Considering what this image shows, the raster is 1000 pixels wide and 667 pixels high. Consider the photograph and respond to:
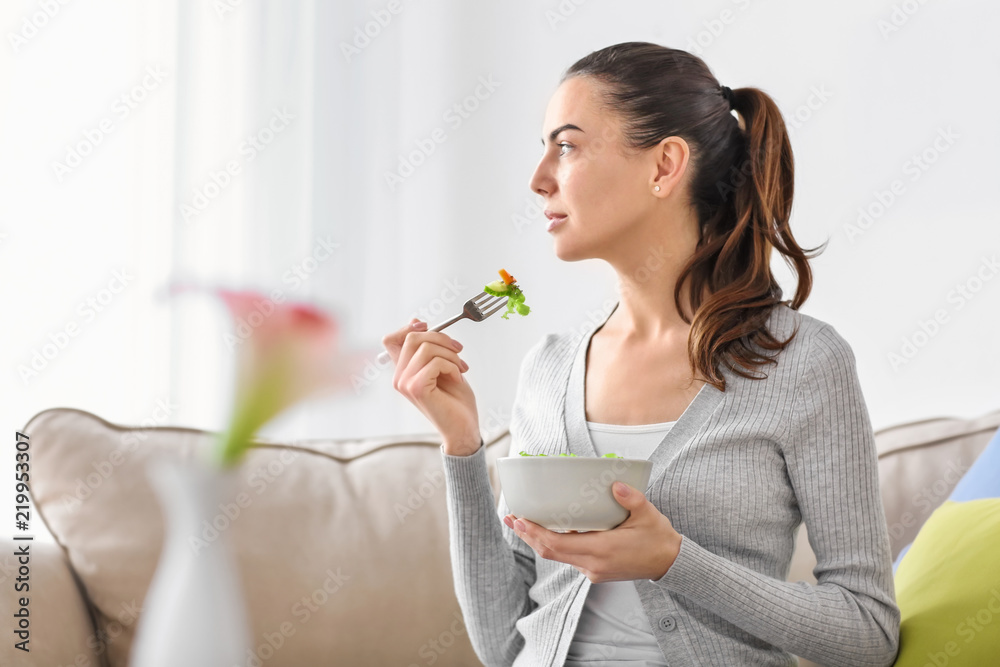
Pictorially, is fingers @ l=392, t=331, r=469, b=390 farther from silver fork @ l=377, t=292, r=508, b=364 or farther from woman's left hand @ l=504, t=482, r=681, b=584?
woman's left hand @ l=504, t=482, r=681, b=584

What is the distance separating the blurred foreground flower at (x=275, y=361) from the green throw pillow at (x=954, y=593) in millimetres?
780

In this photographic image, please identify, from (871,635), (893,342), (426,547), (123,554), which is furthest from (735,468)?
(893,342)

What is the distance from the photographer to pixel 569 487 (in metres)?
0.87

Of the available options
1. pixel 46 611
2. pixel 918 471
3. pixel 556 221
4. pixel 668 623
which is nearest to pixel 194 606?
pixel 668 623

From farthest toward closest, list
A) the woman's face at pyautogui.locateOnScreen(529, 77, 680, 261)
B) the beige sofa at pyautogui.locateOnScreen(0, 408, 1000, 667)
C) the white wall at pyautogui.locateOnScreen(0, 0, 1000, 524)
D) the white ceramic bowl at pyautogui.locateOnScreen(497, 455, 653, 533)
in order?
the white wall at pyautogui.locateOnScreen(0, 0, 1000, 524) < the beige sofa at pyautogui.locateOnScreen(0, 408, 1000, 667) < the woman's face at pyautogui.locateOnScreen(529, 77, 680, 261) < the white ceramic bowl at pyautogui.locateOnScreen(497, 455, 653, 533)

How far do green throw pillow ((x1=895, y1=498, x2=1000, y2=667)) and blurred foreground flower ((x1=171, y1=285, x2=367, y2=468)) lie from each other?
2.56 ft

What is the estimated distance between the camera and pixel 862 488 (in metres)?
1.05

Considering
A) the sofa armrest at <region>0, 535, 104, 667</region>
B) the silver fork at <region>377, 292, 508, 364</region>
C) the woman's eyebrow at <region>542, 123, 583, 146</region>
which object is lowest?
the sofa armrest at <region>0, 535, 104, 667</region>

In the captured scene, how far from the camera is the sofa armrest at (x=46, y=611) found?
123 centimetres

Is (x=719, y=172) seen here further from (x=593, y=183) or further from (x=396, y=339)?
(x=396, y=339)

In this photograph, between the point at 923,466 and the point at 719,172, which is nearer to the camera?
the point at 719,172

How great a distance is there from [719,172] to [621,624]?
26.9 inches

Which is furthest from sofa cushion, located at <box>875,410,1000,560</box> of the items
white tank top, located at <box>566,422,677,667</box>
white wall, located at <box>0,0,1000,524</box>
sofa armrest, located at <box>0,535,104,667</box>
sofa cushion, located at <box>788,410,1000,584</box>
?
sofa armrest, located at <box>0,535,104,667</box>

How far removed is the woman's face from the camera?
121 centimetres
